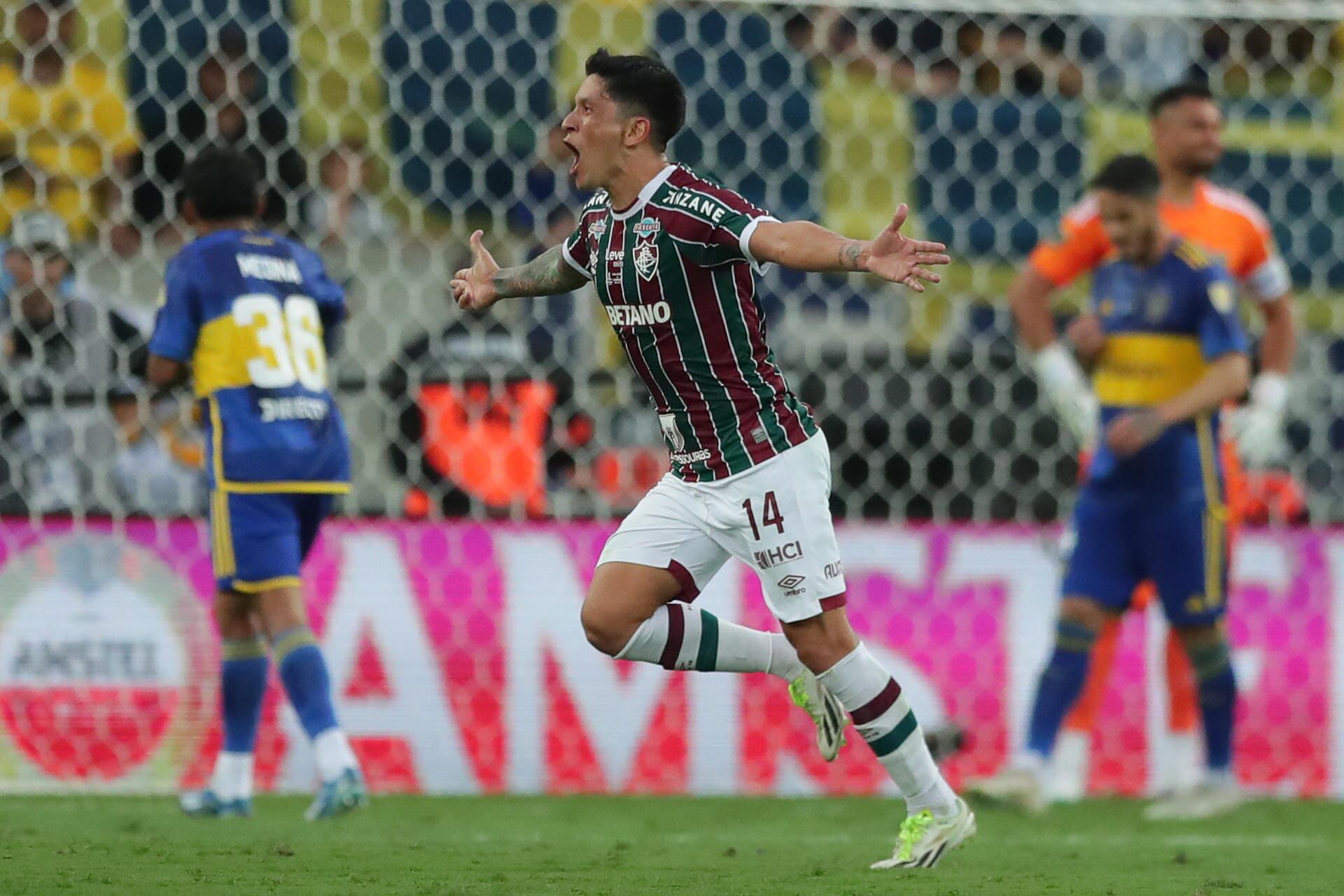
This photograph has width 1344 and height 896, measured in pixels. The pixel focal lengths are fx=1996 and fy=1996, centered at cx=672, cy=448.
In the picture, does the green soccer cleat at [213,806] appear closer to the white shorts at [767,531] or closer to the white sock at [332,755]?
the white sock at [332,755]

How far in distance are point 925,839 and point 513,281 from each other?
1597mm

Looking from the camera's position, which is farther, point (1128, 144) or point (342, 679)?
point (1128, 144)

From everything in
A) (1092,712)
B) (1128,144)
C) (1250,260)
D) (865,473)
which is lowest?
(1092,712)

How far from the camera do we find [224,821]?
5461 mm

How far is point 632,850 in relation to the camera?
16.3 feet

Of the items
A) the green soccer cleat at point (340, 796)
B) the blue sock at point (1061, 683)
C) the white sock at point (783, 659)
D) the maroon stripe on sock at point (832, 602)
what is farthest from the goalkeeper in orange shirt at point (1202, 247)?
the green soccer cleat at point (340, 796)

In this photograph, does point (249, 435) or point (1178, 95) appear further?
point (1178, 95)

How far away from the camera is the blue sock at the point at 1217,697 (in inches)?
248

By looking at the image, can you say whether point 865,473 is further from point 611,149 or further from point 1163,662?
point 611,149

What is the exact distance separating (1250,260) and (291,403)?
3.16 meters

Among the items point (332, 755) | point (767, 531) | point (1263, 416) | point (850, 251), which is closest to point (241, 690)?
point (332, 755)

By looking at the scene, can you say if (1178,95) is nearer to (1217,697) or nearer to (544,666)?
(1217,697)

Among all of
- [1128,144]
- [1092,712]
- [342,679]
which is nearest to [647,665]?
[342,679]

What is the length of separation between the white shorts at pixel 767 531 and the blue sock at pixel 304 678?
140 centimetres
